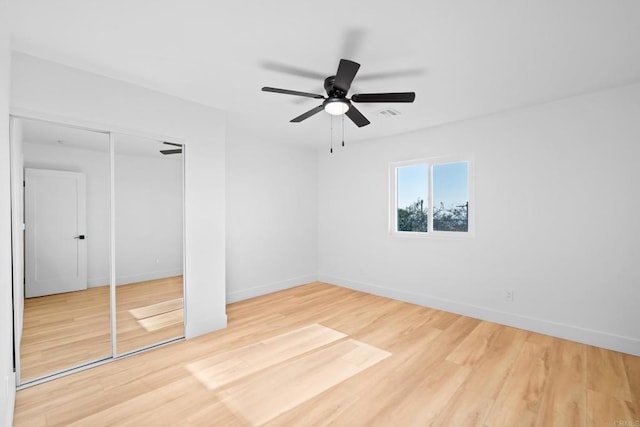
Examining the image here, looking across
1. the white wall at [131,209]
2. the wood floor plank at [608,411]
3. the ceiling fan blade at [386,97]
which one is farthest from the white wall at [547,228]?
the white wall at [131,209]

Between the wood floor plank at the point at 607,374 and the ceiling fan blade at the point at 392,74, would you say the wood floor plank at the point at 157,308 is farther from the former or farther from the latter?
the wood floor plank at the point at 607,374

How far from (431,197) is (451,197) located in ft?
0.90

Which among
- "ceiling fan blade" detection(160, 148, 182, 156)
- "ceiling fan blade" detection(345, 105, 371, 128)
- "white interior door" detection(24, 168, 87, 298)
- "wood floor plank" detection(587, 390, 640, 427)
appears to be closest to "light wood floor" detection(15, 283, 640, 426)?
"wood floor plank" detection(587, 390, 640, 427)

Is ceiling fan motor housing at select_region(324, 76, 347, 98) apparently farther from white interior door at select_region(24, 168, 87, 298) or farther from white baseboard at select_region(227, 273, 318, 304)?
white baseboard at select_region(227, 273, 318, 304)

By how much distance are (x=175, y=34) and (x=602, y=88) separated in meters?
3.88

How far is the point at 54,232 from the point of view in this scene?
2496 mm

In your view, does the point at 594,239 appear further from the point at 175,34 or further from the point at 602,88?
the point at 175,34

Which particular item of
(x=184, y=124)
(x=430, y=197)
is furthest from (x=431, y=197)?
(x=184, y=124)

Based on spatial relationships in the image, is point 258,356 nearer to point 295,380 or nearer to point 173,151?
point 295,380

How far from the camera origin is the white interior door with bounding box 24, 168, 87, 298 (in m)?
2.38

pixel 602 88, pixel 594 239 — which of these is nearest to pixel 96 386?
pixel 594 239

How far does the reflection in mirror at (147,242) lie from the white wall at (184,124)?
0.38 ft

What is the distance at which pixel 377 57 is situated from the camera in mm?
2314

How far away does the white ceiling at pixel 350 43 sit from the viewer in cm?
180
